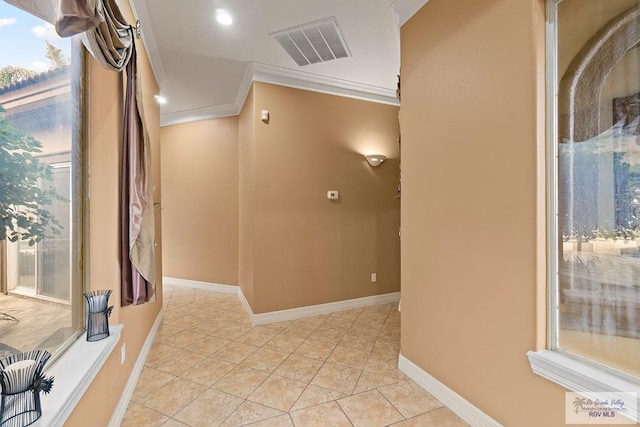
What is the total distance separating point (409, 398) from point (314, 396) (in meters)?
0.64

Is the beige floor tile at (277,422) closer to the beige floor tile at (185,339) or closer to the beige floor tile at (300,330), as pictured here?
the beige floor tile at (300,330)

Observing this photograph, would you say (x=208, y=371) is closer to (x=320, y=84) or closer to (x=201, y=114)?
(x=320, y=84)

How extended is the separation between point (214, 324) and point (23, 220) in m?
2.53

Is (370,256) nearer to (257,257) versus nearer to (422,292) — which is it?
(257,257)

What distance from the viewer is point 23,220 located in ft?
3.70

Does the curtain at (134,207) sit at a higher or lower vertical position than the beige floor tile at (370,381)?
higher

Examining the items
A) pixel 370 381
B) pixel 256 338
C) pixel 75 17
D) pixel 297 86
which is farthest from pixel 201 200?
pixel 75 17

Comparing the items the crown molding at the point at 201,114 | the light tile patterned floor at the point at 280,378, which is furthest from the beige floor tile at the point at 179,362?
the crown molding at the point at 201,114

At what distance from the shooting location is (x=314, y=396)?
79.6 inches

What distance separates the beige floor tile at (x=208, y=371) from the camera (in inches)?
87.0

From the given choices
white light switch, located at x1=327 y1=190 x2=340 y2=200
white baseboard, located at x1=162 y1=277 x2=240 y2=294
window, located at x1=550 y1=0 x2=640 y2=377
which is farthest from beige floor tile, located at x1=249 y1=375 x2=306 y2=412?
white baseboard, located at x1=162 y1=277 x2=240 y2=294

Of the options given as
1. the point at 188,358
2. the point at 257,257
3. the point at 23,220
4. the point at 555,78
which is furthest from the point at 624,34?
the point at 188,358

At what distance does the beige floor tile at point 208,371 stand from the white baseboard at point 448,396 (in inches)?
55.1

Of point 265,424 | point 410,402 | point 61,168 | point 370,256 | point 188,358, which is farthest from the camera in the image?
point 370,256
